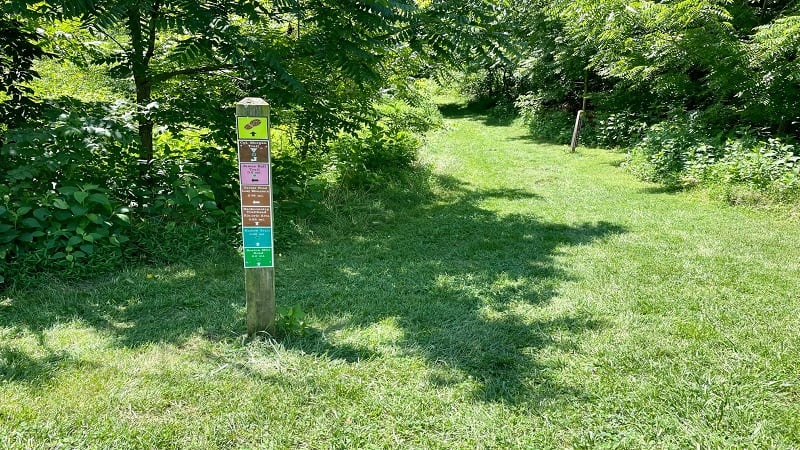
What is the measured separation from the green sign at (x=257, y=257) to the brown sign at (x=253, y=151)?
1.80ft

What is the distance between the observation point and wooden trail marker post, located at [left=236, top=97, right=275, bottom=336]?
2.88 metres

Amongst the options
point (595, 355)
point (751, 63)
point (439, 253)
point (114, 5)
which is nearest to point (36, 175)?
point (114, 5)

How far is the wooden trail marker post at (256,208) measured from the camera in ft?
9.45

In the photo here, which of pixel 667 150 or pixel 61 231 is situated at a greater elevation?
pixel 667 150

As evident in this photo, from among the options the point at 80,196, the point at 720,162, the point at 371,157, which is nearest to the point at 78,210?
the point at 80,196

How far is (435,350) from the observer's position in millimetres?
3174

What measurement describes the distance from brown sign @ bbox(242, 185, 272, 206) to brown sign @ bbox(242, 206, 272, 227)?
3 cm

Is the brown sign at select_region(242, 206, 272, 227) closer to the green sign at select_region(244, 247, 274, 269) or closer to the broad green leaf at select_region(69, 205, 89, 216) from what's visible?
the green sign at select_region(244, 247, 274, 269)

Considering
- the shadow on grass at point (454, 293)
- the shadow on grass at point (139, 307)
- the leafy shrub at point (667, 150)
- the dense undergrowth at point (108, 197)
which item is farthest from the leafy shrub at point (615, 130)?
the shadow on grass at point (139, 307)

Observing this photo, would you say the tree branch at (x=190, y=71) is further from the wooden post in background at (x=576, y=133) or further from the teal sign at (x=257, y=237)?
the wooden post in background at (x=576, y=133)

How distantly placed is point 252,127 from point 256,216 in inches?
20.8

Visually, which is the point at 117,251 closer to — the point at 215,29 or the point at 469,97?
the point at 215,29

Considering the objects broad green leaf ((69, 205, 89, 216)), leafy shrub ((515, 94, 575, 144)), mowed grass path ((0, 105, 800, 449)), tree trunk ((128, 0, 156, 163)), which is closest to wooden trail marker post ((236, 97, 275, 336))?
mowed grass path ((0, 105, 800, 449))

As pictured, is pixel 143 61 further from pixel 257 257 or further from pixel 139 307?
pixel 257 257
